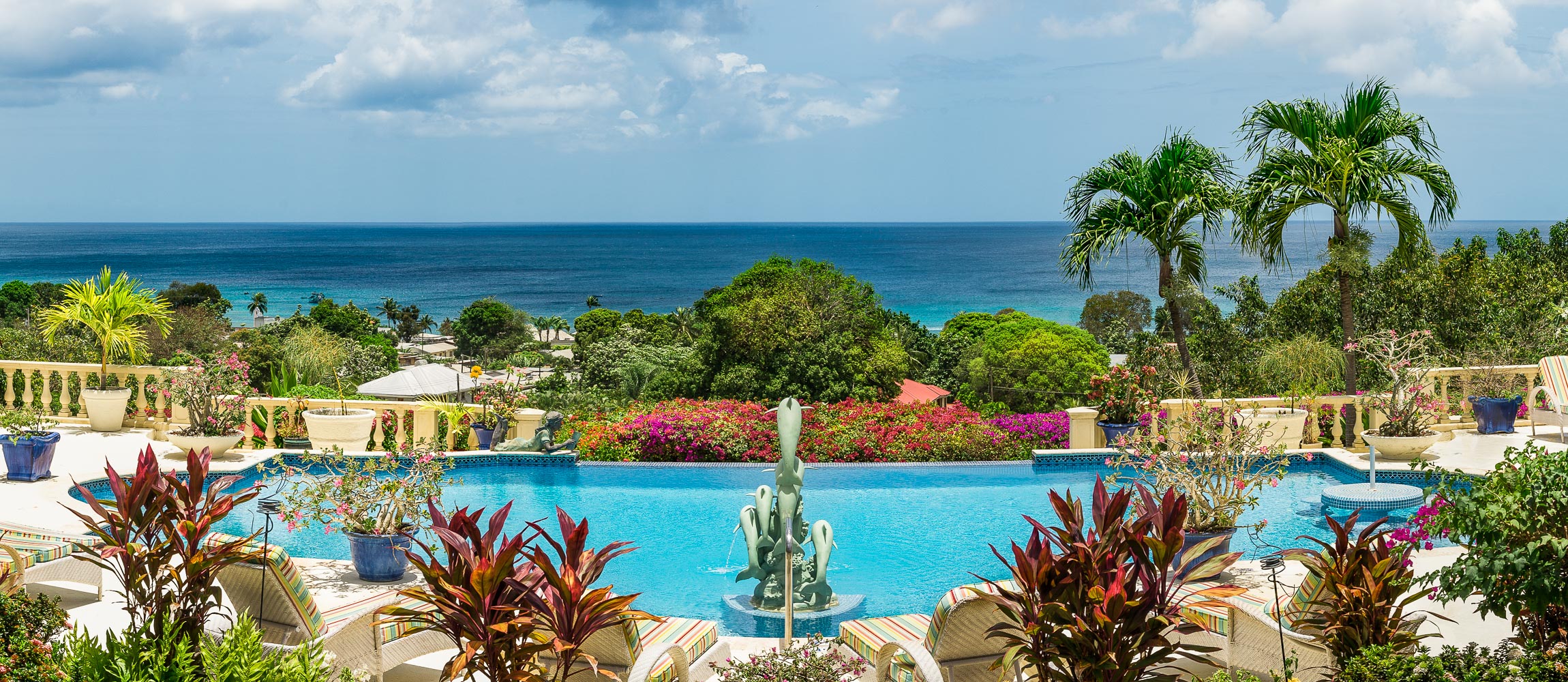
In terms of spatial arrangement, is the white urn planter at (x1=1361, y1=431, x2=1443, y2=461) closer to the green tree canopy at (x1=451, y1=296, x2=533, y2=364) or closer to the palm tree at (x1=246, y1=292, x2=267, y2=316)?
the green tree canopy at (x1=451, y1=296, x2=533, y2=364)

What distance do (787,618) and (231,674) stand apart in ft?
8.23

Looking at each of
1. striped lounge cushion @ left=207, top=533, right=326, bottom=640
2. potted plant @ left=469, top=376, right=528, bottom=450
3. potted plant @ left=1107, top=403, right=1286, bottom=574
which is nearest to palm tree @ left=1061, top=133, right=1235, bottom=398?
potted plant @ left=1107, top=403, right=1286, bottom=574

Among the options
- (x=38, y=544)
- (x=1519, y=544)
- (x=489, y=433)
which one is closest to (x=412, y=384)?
(x=489, y=433)

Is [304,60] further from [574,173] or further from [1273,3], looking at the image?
[1273,3]

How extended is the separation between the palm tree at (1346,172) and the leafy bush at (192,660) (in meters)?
12.5

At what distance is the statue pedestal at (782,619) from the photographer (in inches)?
320

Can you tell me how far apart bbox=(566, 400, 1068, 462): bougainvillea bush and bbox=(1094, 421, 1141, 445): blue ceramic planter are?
21.6 inches

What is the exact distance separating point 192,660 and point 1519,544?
229 inches

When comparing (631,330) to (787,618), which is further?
(631,330)

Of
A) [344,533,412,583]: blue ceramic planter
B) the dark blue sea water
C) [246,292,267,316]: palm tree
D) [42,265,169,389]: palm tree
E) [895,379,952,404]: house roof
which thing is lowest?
[895,379,952,404]: house roof

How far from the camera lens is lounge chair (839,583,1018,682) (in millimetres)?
5242

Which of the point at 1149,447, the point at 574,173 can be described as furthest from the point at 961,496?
the point at 574,173

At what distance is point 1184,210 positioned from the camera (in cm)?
1552

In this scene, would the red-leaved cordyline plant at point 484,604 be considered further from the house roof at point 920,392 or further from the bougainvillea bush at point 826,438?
the house roof at point 920,392
